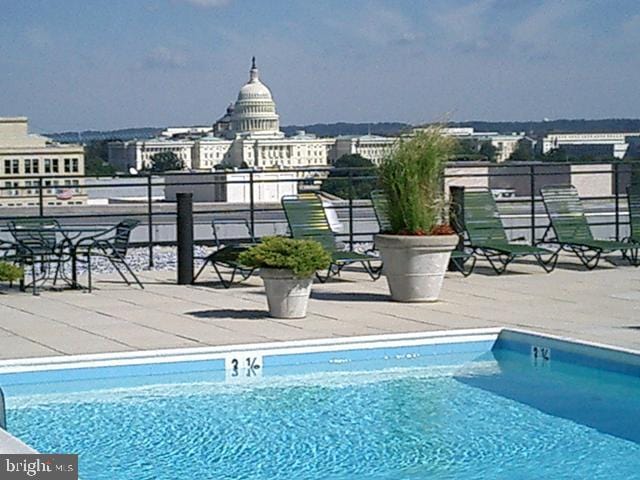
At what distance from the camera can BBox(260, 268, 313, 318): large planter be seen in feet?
27.7

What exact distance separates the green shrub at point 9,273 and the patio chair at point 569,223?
16.3 feet

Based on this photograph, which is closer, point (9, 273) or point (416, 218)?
point (416, 218)

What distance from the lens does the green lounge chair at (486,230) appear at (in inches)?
440

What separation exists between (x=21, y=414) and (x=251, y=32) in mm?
15397

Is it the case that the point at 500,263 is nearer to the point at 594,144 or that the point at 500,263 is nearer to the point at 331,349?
the point at 331,349

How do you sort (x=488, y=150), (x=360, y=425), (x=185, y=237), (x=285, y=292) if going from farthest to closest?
(x=488, y=150)
(x=185, y=237)
(x=285, y=292)
(x=360, y=425)

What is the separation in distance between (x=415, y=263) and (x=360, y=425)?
3050mm

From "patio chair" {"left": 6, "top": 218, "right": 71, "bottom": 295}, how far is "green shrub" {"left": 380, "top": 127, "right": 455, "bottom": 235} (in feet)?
8.92

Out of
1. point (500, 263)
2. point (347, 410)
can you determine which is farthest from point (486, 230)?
point (347, 410)

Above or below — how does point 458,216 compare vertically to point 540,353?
above

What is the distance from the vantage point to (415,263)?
365 inches

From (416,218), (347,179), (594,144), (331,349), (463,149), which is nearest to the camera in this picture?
(331,349)

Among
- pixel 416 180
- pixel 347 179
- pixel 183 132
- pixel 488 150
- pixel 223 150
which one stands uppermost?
pixel 183 132

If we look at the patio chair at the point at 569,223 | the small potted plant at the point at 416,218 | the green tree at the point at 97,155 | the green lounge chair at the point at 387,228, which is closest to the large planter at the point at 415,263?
the small potted plant at the point at 416,218
